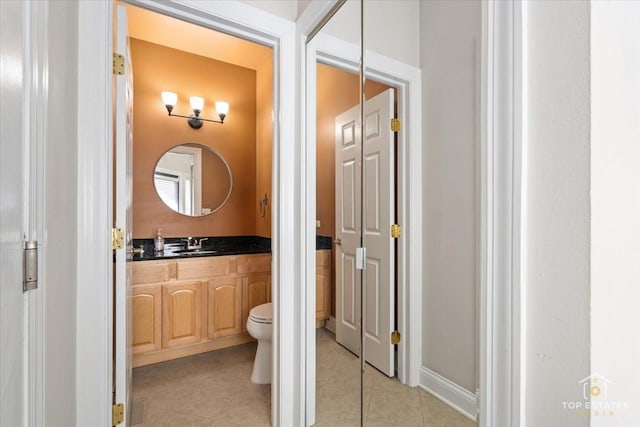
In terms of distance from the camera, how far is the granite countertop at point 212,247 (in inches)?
101

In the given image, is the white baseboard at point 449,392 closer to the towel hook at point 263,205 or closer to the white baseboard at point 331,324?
the white baseboard at point 331,324

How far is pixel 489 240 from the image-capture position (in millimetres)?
642

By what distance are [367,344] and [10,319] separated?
115cm

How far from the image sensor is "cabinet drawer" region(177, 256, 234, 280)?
256cm

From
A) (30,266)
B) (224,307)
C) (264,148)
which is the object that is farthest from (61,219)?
(264,148)

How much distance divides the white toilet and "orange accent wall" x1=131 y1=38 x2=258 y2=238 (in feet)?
4.59

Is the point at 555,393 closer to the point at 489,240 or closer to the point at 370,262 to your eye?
the point at 489,240

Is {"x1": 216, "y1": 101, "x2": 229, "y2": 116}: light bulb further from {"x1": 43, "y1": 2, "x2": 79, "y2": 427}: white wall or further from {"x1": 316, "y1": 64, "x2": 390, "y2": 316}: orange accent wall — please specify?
{"x1": 43, "y1": 2, "x2": 79, "y2": 427}: white wall

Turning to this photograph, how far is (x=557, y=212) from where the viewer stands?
552 mm

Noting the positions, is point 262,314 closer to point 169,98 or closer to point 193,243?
point 193,243

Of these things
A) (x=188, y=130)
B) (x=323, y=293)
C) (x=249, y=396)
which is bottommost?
(x=249, y=396)

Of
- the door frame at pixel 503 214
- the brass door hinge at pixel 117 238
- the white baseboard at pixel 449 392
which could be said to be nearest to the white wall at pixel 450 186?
the white baseboard at pixel 449 392

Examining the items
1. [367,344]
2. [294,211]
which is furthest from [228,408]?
[294,211]
